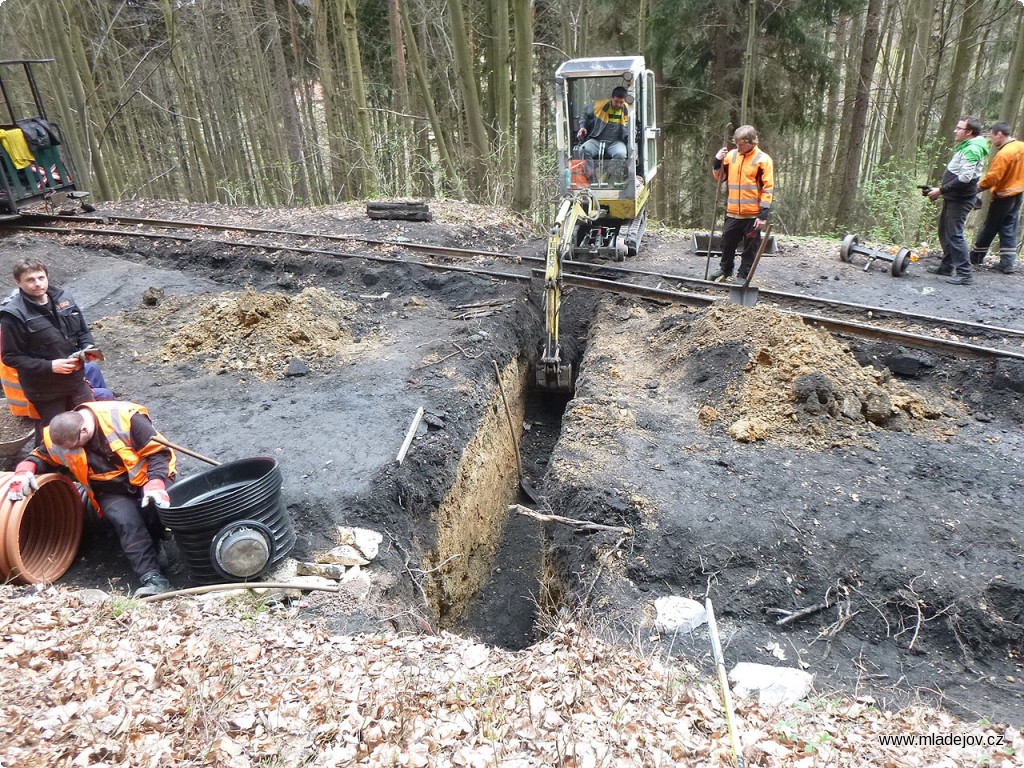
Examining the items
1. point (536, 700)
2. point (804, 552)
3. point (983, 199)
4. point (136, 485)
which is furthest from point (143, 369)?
point (983, 199)

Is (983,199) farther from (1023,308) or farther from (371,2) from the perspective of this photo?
(371,2)

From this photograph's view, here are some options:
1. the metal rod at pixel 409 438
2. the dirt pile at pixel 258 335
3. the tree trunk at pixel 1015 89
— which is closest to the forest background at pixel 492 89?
the tree trunk at pixel 1015 89

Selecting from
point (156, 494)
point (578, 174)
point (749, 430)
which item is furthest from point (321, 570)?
point (578, 174)

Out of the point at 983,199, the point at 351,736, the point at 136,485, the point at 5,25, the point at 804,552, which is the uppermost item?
the point at 5,25

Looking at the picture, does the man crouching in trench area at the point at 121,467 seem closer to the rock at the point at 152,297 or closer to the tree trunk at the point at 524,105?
the rock at the point at 152,297

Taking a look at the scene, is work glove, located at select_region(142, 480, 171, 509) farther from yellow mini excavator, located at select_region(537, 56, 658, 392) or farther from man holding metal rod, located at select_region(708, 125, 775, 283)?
man holding metal rod, located at select_region(708, 125, 775, 283)

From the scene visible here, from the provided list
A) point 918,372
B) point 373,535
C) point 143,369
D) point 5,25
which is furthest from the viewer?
point 5,25

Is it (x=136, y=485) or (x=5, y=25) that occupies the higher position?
(x=5, y=25)

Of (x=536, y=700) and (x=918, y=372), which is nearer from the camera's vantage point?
(x=536, y=700)

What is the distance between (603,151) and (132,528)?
25.7 feet

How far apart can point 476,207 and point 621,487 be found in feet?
32.0

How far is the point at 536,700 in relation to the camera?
3082mm

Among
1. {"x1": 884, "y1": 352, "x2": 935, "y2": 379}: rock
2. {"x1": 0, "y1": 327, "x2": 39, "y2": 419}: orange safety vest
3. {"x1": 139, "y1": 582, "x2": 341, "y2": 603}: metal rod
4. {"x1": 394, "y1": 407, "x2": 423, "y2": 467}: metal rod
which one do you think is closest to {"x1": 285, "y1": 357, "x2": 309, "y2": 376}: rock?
{"x1": 394, "y1": 407, "x2": 423, "y2": 467}: metal rod

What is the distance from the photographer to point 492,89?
637 inches
